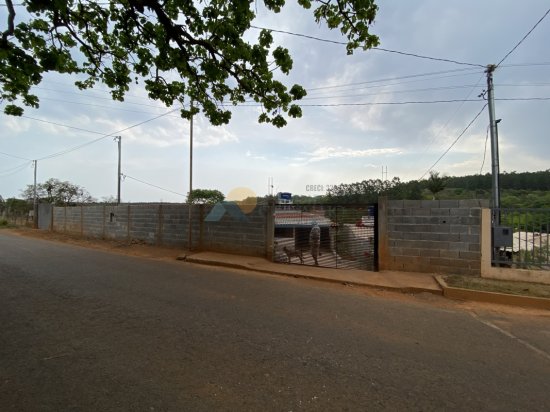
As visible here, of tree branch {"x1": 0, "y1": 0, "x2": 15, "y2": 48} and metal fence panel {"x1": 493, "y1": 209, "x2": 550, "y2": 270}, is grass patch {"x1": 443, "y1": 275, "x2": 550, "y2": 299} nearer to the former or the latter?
metal fence panel {"x1": 493, "y1": 209, "x2": 550, "y2": 270}

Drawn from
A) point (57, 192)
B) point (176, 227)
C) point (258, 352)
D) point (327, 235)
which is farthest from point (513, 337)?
point (57, 192)

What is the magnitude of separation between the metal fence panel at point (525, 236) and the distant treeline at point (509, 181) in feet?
19.6

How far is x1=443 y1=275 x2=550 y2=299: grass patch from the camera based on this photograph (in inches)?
253

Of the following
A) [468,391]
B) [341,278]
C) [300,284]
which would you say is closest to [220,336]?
[468,391]

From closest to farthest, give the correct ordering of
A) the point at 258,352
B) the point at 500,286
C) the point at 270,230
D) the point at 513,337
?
the point at 258,352 < the point at 513,337 < the point at 500,286 < the point at 270,230

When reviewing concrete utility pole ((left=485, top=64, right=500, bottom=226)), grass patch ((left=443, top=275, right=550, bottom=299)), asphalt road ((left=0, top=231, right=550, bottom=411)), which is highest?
concrete utility pole ((left=485, top=64, right=500, bottom=226))

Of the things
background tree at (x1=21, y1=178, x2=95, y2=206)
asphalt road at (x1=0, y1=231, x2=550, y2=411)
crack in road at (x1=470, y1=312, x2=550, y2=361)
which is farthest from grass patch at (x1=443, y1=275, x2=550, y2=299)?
background tree at (x1=21, y1=178, x2=95, y2=206)

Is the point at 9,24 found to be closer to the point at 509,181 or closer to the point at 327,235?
the point at 327,235

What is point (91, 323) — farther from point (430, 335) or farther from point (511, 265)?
point (511, 265)

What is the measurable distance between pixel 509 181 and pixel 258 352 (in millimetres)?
26741

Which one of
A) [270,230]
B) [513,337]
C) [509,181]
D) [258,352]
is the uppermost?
[509,181]

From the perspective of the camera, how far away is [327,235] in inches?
396

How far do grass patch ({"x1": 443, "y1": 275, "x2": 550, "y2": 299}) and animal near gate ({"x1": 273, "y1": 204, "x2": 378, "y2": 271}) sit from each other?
2088 millimetres

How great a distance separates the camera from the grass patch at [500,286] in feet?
21.1
